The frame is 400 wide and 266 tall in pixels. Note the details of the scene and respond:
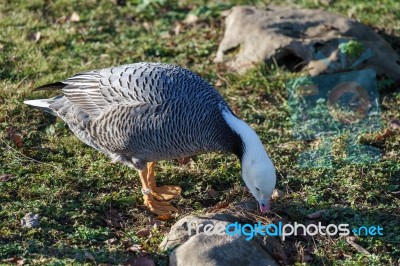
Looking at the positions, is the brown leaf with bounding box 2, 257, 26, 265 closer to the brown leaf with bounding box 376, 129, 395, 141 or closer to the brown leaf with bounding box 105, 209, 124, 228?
the brown leaf with bounding box 105, 209, 124, 228

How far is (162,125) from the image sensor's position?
21.3 feet

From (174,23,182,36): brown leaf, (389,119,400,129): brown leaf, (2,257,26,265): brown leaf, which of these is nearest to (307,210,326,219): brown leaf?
(389,119,400,129): brown leaf

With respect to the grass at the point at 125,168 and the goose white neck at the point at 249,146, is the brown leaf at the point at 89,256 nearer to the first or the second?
the grass at the point at 125,168

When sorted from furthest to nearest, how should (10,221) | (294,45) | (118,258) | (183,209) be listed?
(294,45)
(183,209)
(10,221)
(118,258)

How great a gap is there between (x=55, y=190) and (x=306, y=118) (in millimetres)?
3028

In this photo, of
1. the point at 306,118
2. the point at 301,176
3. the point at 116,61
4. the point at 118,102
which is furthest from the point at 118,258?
the point at 116,61

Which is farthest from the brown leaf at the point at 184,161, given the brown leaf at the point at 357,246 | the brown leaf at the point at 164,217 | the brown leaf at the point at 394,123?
the brown leaf at the point at 394,123

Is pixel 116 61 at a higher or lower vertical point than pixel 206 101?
lower

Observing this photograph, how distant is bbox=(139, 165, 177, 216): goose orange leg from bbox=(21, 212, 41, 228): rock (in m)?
0.98

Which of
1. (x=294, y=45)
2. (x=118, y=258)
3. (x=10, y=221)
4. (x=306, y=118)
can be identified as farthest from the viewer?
(x=294, y=45)

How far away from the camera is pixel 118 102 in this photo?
6699 mm

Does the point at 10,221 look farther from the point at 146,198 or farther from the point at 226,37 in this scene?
the point at 226,37

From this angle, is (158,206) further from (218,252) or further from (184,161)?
(218,252)

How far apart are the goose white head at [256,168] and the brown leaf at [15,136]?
2.41m
